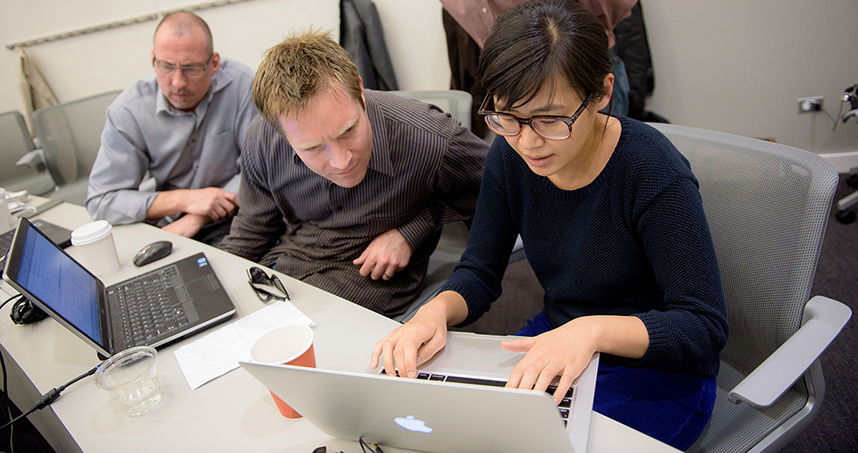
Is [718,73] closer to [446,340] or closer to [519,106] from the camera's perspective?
[519,106]

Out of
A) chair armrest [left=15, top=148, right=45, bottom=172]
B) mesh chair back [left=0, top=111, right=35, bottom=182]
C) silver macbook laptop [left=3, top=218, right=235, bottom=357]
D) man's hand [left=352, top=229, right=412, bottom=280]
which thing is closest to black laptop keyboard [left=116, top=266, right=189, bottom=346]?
silver macbook laptop [left=3, top=218, right=235, bottom=357]

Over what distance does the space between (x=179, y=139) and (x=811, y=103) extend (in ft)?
9.86

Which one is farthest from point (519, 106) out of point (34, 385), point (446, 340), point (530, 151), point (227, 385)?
point (34, 385)

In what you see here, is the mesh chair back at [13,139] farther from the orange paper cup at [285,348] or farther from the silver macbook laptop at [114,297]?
the orange paper cup at [285,348]

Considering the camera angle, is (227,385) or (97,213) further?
(97,213)

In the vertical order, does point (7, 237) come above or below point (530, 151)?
below

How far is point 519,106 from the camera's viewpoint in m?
0.85

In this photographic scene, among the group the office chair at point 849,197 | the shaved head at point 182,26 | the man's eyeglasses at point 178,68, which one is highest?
the shaved head at point 182,26

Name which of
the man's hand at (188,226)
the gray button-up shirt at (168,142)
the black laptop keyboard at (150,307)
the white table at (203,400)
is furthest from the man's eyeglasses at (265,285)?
the gray button-up shirt at (168,142)

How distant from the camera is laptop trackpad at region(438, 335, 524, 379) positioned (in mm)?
780

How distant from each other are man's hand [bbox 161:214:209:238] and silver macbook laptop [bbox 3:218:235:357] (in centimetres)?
53

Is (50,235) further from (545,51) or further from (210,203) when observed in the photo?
(545,51)

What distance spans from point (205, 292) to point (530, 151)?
2.67 feet

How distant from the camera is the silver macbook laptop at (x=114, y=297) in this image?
37.2 inches
